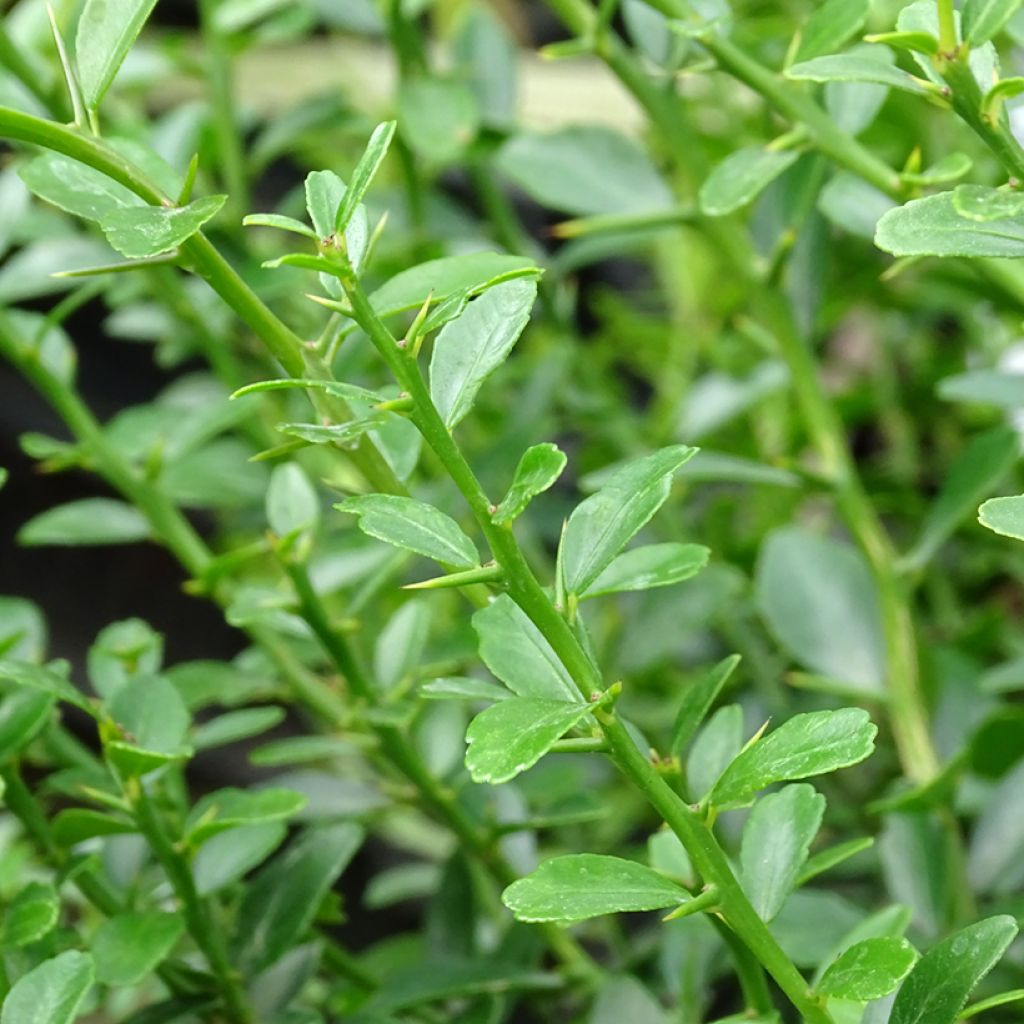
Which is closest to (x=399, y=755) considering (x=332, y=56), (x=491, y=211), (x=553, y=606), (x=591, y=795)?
(x=591, y=795)

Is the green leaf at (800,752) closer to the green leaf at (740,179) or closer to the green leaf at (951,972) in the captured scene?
the green leaf at (951,972)

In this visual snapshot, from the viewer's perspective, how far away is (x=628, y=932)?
786 millimetres

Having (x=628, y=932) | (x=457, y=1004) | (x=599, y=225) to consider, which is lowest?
(x=628, y=932)

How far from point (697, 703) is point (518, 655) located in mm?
44

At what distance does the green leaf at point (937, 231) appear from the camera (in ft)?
0.87

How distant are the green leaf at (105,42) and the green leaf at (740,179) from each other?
0.17 m

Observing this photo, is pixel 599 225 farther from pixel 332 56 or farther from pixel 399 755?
pixel 332 56

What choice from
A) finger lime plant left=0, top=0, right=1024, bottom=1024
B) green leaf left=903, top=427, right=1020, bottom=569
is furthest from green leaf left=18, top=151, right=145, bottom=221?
green leaf left=903, top=427, right=1020, bottom=569

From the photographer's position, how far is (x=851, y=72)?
11.6 inches

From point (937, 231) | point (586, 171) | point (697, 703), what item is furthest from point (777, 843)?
point (586, 171)

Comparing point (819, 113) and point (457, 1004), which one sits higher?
A: point (819, 113)

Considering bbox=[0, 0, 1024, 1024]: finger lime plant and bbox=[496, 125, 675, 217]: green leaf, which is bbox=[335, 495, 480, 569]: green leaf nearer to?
bbox=[0, 0, 1024, 1024]: finger lime plant

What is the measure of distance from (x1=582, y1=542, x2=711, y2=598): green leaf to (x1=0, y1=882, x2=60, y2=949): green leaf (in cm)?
15

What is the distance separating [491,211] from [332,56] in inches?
30.6
